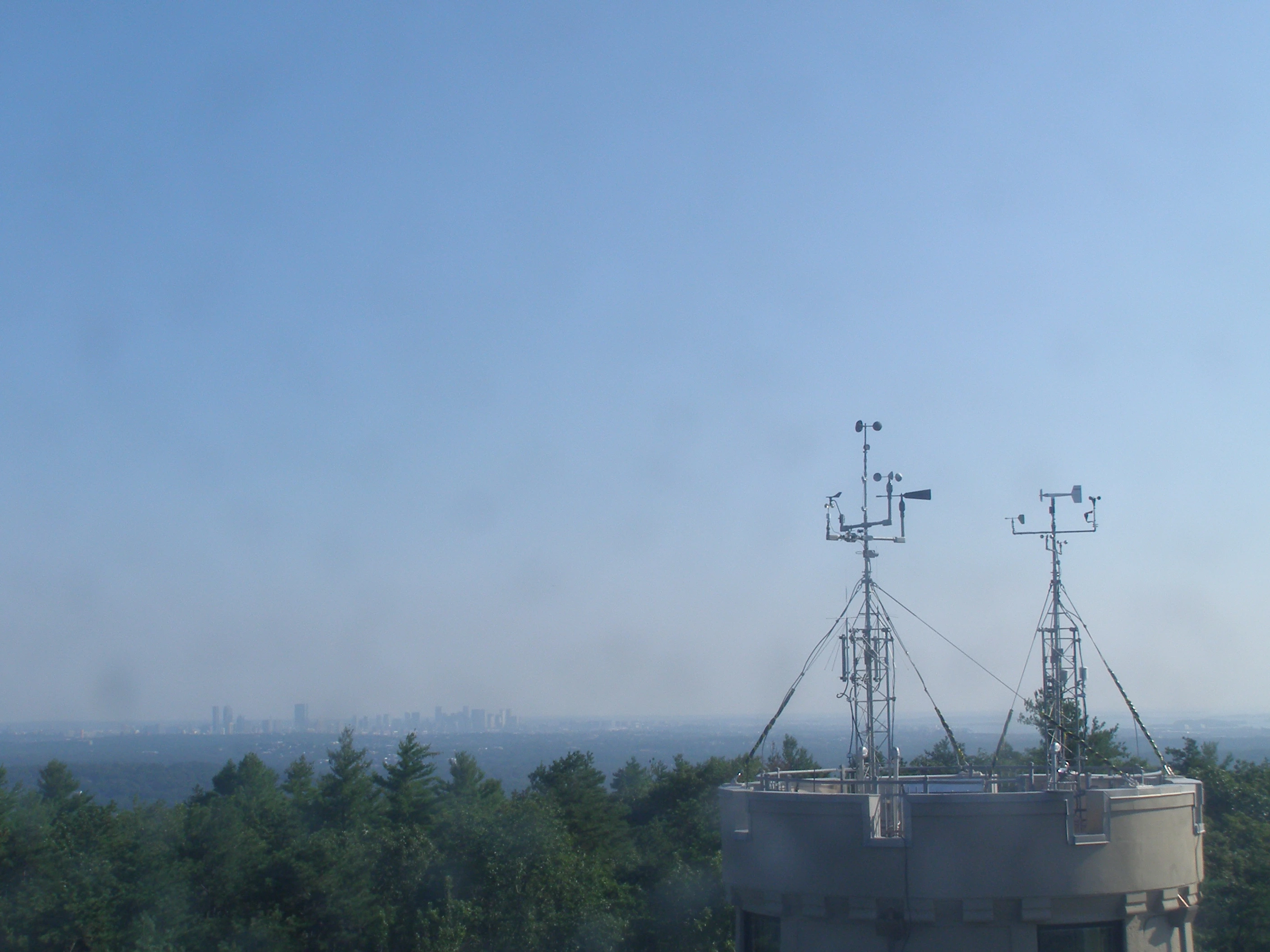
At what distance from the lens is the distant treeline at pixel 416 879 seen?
30375 mm

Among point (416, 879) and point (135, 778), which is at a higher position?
point (416, 879)

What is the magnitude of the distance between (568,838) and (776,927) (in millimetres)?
24827

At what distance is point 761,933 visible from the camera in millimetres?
16156

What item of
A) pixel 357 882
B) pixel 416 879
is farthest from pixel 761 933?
pixel 357 882

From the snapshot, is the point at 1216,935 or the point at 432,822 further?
the point at 432,822

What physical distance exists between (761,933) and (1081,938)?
14.7ft

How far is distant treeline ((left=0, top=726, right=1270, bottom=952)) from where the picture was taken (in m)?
30.4

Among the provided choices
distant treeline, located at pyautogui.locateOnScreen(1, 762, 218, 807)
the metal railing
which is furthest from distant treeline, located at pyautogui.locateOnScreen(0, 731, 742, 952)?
distant treeline, located at pyautogui.locateOnScreen(1, 762, 218, 807)

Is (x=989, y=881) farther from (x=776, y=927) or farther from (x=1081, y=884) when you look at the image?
(x=776, y=927)

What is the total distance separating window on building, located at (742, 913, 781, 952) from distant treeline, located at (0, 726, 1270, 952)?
5987mm

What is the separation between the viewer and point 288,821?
4525cm

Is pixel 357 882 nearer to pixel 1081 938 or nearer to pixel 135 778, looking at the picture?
pixel 1081 938

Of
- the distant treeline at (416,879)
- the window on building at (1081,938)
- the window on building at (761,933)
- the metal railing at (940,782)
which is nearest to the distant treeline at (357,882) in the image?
the distant treeline at (416,879)

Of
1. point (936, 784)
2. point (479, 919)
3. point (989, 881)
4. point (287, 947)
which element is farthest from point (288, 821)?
point (989, 881)
